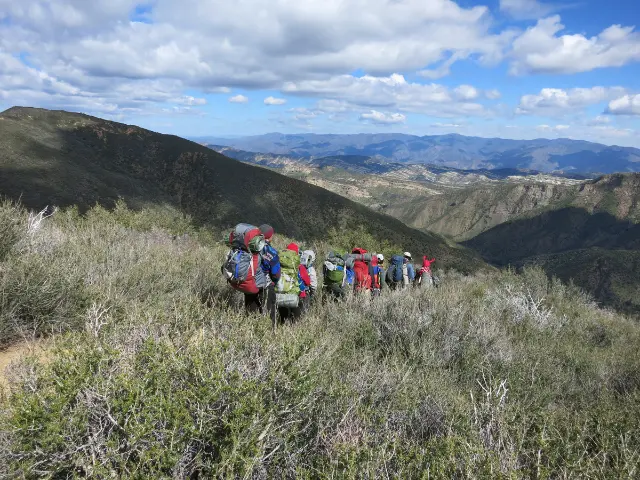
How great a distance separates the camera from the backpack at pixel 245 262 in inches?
165

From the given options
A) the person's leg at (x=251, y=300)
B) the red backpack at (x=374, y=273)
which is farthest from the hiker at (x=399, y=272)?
the person's leg at (x=251, y=300)

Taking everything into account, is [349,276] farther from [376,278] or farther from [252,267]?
[252,267]

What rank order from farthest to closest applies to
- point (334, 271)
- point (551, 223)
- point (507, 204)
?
point (507, 204), point (551, 223), point (334, 271)

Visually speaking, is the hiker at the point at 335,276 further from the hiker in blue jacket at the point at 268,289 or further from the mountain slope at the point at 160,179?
the mountain slope at the point at 160,179

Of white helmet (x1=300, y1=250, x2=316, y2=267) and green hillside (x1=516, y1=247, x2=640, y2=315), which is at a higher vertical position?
white helmet (x1=300, y1=250, x2=316, y2=267)

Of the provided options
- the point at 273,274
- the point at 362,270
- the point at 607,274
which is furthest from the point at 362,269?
the point at 607,274

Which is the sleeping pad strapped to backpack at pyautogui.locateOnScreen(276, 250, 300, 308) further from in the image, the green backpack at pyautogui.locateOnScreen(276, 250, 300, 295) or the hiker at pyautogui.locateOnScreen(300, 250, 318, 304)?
the hiker at pyautogui.locateOnScreen(300, 250, 318, 304)

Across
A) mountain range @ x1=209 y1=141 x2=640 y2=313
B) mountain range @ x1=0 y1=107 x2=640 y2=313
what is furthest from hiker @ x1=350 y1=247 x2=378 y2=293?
mountain range @ x1=209 y1=141 x2=640 y2=313

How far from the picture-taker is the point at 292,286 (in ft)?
15.4

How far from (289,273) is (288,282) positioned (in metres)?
0.13

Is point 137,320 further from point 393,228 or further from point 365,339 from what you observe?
point 393,228

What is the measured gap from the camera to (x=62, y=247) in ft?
16.0

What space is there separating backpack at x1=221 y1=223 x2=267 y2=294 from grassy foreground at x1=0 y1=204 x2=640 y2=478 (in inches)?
21.3

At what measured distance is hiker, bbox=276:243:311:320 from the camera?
15.2ft
